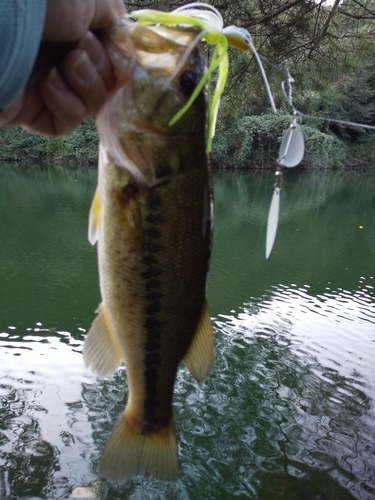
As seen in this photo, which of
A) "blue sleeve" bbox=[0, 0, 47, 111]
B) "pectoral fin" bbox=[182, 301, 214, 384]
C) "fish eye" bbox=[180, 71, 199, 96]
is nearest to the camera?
"blue sleeve" bbox=[0, 0, 47, 111]

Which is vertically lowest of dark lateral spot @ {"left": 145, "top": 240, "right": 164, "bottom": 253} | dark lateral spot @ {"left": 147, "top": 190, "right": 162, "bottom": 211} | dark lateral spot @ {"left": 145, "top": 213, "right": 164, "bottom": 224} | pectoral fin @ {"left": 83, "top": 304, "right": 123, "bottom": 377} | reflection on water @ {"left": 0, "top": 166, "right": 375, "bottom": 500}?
reflection on water @ {"left": 0, "top": 166, "right": 375, "bottom": 500}

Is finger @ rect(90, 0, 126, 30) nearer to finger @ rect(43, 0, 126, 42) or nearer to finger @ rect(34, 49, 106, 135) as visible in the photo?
finger @ rect(43, 0, 126, 42)

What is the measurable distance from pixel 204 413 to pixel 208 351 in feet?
14.1

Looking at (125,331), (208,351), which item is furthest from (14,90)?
(208,351)

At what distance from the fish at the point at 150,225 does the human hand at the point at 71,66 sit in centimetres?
5

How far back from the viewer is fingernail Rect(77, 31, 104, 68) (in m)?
1.13

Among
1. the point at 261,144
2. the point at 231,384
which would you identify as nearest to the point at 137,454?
the point at 231,384


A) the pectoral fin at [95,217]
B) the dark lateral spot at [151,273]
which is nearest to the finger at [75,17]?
the pectoral fin at [95,217]

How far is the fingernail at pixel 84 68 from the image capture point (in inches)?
44.1

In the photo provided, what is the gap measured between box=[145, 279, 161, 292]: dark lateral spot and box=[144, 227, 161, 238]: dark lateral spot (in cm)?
13

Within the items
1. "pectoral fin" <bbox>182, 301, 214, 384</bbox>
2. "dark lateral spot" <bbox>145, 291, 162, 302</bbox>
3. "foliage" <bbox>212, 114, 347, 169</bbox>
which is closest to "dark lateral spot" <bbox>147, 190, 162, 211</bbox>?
"dark lateral spot" <bbox>145, 291, 162, 302</bbox>

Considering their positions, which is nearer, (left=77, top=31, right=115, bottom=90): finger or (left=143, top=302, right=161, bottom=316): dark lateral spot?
(left=77, top=31, right=115, bottom=90): finger

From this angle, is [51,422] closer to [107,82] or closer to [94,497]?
[94,497]

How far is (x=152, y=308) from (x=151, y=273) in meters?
0.11
